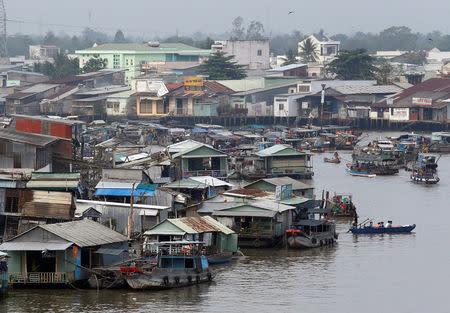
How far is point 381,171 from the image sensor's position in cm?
5009

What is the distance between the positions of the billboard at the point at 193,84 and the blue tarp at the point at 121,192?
46.5m

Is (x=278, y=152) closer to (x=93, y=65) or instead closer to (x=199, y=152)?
(x=199, y=152)

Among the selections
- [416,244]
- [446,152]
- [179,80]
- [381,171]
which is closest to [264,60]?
[179,80]

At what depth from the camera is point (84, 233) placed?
81.0 ft

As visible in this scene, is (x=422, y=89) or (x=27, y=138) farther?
(x=422, y=89)

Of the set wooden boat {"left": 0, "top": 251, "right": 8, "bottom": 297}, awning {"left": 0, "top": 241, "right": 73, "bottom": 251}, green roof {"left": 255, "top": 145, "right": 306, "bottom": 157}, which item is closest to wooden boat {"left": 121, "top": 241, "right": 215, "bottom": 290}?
awning {"left": 0, "top": 241, "right": 73, "bottom": 251}

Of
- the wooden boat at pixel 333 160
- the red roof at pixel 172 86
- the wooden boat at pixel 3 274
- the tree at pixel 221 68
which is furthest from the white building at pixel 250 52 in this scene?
the wooden boat at pixel 3 274

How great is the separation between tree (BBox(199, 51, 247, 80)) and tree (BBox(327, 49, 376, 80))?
8401 mm

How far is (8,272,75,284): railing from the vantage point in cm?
2384

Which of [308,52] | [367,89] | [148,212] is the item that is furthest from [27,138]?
[308,52]

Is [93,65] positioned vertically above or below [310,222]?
above

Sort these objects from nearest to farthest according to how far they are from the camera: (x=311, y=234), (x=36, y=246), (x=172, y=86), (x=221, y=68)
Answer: (x=36, y=246)
(x=311, y=234)
(x=172, y=86)
(x=221, y=68)

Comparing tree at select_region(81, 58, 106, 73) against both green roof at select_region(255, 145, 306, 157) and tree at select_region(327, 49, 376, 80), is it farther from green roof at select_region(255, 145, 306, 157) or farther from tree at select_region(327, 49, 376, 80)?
green roof at select_region(255, 145, 306, 157)

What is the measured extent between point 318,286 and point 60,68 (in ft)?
244
